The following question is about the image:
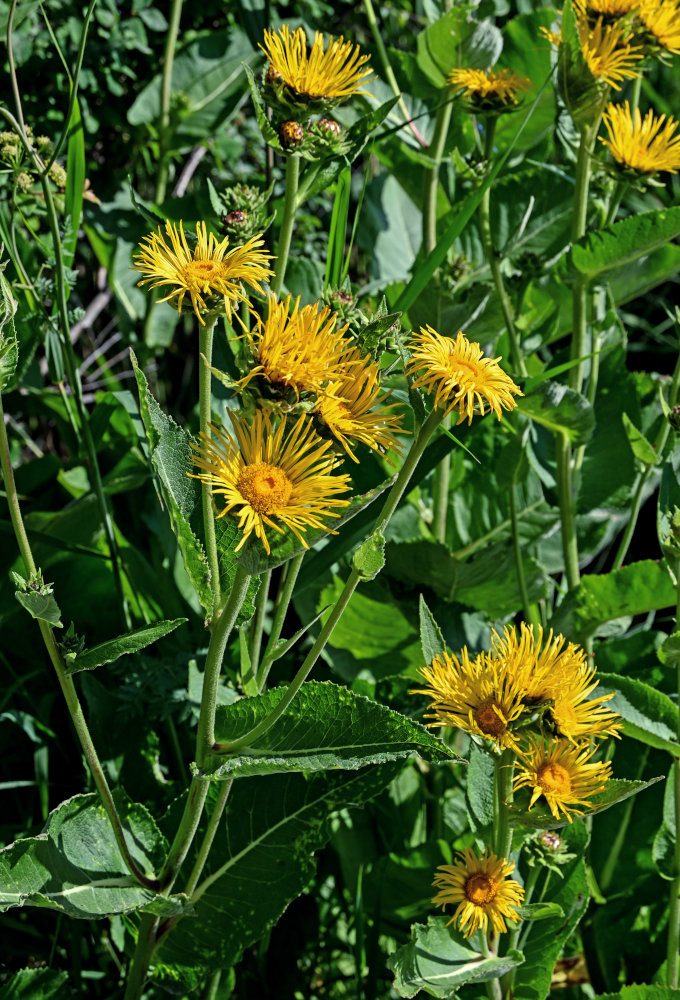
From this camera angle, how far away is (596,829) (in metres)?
1.52

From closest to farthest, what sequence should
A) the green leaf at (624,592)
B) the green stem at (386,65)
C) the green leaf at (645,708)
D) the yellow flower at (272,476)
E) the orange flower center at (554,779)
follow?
1. the yellow flower at (272,476)
2. the orange flower center at (554,779)
3. the green leaf at (645,708)
4. the green leaf at (624,592)
5. the green stem at (386,65)

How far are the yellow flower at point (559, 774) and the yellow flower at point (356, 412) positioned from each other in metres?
0.36

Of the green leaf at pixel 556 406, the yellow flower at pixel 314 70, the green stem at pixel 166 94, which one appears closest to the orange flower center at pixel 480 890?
the green leaf at pixel 556 406

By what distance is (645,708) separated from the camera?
1.21 m

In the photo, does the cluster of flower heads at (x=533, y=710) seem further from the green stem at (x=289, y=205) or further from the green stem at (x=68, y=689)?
the green stem at (x=289, y=205)

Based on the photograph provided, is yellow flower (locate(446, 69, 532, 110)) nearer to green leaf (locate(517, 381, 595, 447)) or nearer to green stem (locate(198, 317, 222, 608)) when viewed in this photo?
green leaf (locate(517, 381, 595, 447))

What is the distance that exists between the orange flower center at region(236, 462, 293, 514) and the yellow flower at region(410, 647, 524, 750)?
0.86 ft

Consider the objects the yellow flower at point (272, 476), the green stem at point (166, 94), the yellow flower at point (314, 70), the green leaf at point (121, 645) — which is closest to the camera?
the yellow flower at point (272, 476)

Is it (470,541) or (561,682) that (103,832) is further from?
(470,541)

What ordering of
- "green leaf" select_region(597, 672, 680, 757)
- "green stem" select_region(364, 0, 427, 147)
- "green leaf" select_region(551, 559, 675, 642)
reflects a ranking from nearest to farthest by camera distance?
Result: "green leaf" select_region(597, 672, 680, 757) → "green leaf" select_region(551, 559, 675, 642) → "green stem" select_region(364, 0, 427, 147)

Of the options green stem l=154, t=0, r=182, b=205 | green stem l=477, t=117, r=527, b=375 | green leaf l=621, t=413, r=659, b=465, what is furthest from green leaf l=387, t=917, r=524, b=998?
green stem l=154, t=0, r=182, b=205

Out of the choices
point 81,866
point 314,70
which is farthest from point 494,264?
point 81,866

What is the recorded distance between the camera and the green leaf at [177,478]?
834 mm

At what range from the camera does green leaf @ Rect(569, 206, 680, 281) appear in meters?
1.22
